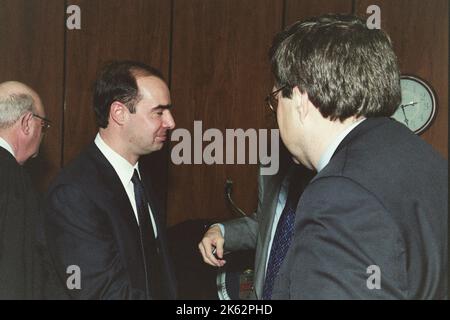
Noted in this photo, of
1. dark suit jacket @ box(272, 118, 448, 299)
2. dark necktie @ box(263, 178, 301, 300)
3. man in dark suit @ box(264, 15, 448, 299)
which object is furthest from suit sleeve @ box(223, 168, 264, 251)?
dark suit jacket @ box(272, 118, 448, 299)

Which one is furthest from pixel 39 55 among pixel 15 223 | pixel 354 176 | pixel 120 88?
pixel 354 176

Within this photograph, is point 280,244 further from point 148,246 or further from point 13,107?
point 13,107

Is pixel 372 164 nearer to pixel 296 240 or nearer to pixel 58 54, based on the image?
pixel 296 240

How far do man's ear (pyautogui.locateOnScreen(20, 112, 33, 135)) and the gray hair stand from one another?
16 mm

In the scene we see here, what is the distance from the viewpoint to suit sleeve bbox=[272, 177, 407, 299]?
2.64 feet

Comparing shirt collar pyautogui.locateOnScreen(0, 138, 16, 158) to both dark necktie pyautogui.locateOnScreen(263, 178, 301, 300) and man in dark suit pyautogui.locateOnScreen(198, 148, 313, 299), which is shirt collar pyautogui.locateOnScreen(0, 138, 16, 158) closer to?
man in dark suit pyautogui.locateOnScreen(198, 148, 313, 299)

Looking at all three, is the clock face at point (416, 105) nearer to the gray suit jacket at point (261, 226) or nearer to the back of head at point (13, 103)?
the gray suit jacket at point (261, 226)

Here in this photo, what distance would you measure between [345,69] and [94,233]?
98cm

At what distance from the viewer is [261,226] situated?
174 centimetres

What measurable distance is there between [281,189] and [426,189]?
845 mm

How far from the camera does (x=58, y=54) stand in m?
2.89

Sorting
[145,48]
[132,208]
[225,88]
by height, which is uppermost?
[145,48]
